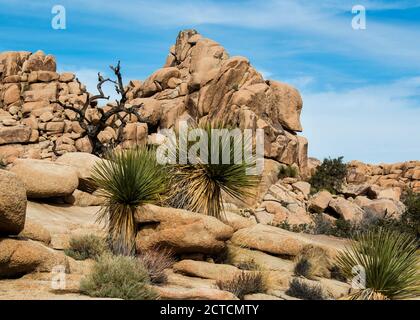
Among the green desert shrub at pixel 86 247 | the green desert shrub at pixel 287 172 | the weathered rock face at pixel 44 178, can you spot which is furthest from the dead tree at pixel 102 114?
the green desert shrub at pixel 86 247

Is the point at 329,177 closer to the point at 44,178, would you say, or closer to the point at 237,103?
the point at 237,103

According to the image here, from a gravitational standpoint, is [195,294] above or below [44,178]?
below

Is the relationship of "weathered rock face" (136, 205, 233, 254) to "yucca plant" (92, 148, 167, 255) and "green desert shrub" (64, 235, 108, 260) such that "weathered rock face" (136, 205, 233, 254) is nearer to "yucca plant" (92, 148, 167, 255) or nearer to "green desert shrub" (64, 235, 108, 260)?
"yucca plant" (92, 148, 167, 255)

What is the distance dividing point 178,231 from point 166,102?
3613cm

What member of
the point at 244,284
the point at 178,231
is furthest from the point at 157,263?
the point at 244,284

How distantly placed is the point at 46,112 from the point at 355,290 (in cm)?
4133

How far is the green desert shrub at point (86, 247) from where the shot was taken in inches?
546

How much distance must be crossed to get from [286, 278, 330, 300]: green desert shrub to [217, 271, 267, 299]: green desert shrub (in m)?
0.71

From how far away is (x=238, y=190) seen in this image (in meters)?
15.9

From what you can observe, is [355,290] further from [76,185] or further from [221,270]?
[76,185]

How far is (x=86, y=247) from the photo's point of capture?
14.2 metres

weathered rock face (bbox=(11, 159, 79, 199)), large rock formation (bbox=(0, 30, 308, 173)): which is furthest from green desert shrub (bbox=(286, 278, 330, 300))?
large rock formation (bbox=(0, 30, 308, 173))

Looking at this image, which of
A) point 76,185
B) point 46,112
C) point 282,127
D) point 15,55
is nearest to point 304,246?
point 76,185

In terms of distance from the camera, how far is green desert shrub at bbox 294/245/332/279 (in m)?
15.4
